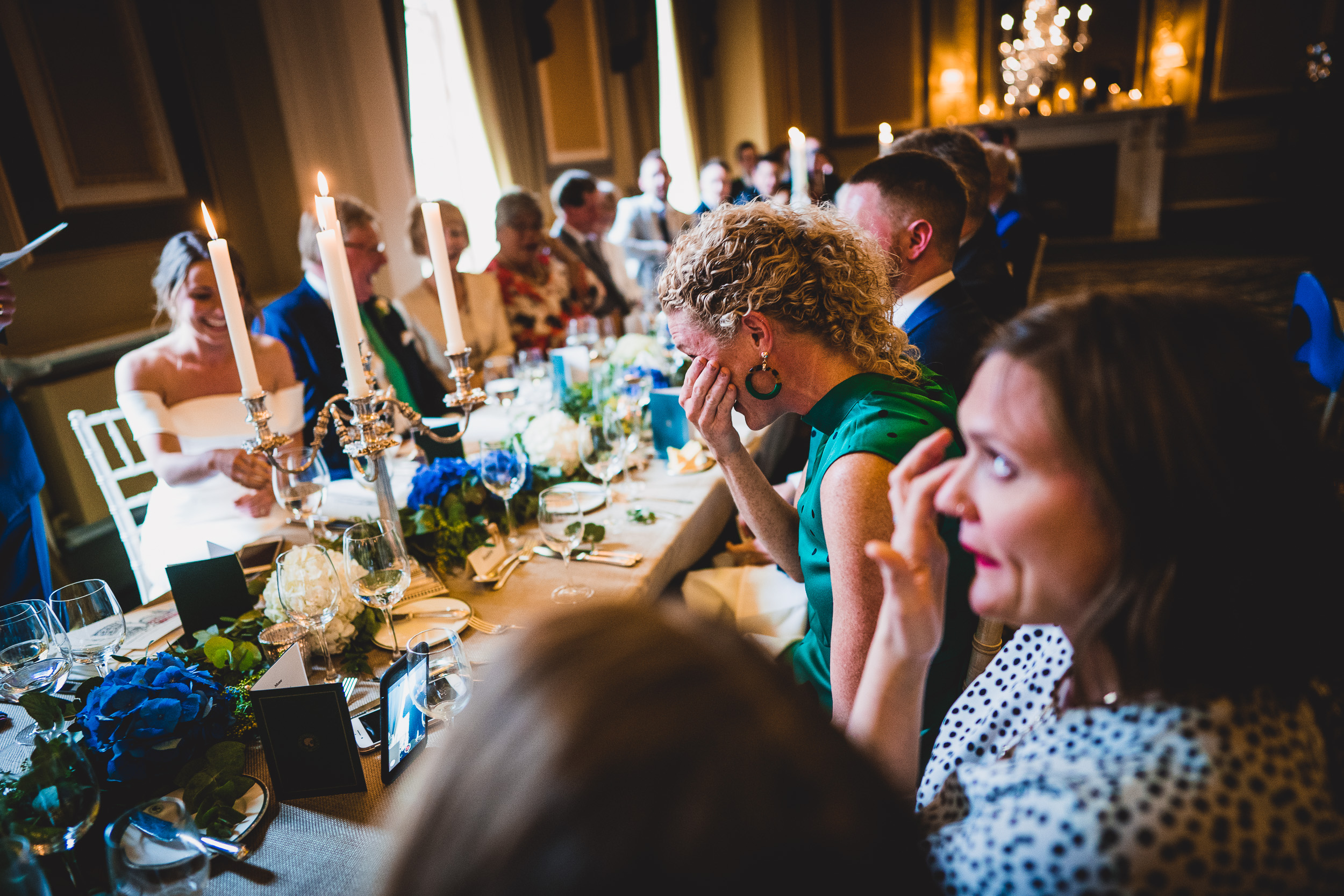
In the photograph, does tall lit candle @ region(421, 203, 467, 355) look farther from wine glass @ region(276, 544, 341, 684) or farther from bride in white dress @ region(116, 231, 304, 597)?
bride in white dress @ region(116, 231, 304, 597)

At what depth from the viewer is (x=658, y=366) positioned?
2.88 m

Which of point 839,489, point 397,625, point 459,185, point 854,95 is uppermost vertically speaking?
point 854,95

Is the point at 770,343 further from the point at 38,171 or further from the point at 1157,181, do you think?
the point at 1157,181

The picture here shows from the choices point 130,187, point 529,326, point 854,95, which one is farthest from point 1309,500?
point 854,95

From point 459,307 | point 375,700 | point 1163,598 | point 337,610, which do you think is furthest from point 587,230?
point 1163,598

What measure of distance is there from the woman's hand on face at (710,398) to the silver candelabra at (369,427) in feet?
1.33

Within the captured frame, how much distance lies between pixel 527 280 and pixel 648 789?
13.3ft

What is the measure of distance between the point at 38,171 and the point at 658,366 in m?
2.61

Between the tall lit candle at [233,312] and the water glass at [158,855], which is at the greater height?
the tall lit candle at [233,312]

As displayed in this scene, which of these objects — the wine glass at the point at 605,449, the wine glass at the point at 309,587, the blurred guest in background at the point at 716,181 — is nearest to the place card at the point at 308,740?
the wine glass at the point at 309,587

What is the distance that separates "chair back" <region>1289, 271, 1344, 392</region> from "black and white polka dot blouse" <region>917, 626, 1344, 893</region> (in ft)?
9.39

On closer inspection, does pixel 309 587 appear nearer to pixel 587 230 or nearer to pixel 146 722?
pixel 146 722

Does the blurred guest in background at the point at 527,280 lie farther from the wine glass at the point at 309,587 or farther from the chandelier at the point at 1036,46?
the chandelier at the point at 1036,46

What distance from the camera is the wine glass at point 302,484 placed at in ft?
5.29
